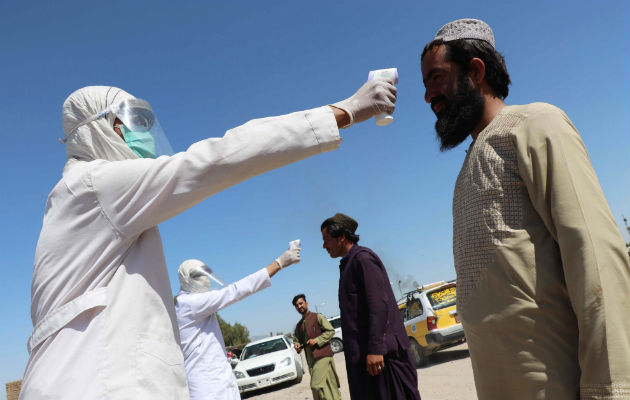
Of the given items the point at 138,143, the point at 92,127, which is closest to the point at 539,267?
the point at 138,143

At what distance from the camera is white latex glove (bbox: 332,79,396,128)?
165cm

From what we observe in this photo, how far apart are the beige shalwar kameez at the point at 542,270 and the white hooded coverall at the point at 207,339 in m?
3.11

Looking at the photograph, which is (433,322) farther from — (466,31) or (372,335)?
(466,31)

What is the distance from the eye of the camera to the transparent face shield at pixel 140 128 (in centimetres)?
200

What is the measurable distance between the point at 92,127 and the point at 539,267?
5.98 feet

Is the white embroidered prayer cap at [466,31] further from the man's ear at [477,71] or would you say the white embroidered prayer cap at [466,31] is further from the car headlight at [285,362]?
the car headlight at [285,362]

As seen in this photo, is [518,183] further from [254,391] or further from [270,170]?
[254,391]

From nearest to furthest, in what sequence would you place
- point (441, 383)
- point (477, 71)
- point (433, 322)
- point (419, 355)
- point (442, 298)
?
1. point (477, 71)
2. point (441, 383)
3. point (433, 322)
4. point (442, 298)
5. point (419, 355)

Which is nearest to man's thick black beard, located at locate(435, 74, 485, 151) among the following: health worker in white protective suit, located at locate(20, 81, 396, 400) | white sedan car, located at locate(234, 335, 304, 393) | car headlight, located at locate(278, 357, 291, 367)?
health worker in white protective suit, located at locate(20, 81, 396, 400)

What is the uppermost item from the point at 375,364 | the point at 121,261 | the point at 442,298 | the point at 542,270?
the point at 121,261

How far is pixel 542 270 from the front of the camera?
4.85 feet

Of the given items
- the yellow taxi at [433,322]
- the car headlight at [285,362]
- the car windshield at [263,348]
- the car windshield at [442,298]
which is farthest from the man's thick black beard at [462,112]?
the car windshield at [263,348]

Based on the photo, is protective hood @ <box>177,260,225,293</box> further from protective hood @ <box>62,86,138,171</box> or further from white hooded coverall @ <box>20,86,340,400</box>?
white hooded coverall @ <box>20,86,340,400</box>

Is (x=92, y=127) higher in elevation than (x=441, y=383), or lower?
higher
